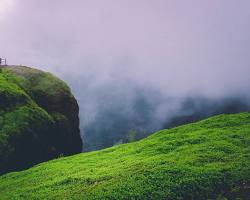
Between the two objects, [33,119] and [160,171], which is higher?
[33,119]

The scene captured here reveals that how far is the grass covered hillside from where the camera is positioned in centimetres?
2877

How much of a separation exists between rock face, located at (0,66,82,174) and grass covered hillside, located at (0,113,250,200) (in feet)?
21.5

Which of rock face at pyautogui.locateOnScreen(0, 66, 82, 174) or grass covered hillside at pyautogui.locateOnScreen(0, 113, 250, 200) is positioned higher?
rock face at pyautogui.locateOnScreen(0, 66, 82, 174)

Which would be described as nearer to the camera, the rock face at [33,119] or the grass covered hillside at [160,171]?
the grass covered hillside at [160,171]

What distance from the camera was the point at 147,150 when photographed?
39719 mm

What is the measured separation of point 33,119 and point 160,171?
83.3 feet

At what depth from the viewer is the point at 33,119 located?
2082 inches

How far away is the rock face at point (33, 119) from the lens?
48.3 meters

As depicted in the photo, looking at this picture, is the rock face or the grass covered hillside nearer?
the grass covered hillside

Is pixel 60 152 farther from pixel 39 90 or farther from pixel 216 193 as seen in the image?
pixel 216 193

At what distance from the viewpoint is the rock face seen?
48.3 meters

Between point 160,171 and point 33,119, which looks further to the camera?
point 33,119

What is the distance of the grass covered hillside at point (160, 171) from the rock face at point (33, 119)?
655 cm

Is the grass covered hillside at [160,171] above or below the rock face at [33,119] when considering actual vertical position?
below
